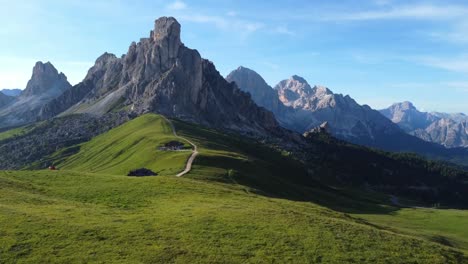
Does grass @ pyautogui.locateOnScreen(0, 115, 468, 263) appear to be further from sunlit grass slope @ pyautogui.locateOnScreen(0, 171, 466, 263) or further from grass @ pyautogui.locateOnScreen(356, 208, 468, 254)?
grass @ pyautogui.locateOnScreen(356, 208, 468, 254)

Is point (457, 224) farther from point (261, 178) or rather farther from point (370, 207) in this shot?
point (261, 178)

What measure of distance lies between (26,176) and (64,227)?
3559 centimetres

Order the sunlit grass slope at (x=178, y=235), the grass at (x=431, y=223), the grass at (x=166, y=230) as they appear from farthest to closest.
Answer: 1. the grass at (x=431, y=223)
2. the grass at (x=166, y=230)
3. the sunlit grass slope at (x=178, y=235)

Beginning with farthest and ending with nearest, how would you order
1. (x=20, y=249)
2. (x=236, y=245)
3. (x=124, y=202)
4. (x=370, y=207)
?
(x=370, y=207) < (x=124, y=202) < (x=236, y=245) < (x=20, y=249)

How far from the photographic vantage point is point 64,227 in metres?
41.4

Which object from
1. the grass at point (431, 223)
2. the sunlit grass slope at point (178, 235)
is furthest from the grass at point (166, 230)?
the grass at point (431, 223)

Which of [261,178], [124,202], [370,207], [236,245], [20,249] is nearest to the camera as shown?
[20,249]

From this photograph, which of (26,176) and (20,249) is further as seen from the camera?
(26,176)

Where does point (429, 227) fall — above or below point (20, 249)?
below

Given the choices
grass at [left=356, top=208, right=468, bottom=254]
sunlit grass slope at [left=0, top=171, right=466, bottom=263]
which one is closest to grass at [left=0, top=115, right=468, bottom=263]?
sunlit grass slope at [left=0, top=171, right=466, bottom=263]

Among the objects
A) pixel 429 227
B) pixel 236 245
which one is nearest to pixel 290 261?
pixel 236 245

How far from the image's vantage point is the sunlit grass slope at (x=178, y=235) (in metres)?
36.6

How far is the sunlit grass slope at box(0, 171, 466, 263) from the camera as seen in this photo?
120 ft

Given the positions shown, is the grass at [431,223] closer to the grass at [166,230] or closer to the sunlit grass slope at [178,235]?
the grass at [166,230]
